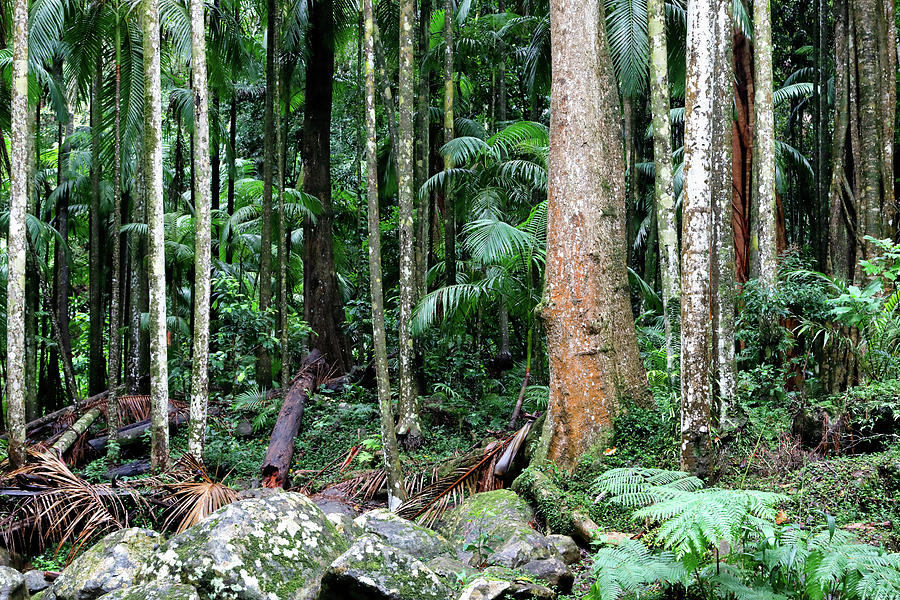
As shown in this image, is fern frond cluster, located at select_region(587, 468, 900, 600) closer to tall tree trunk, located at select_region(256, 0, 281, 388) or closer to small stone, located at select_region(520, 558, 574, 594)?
small stone, located at select_region(520, 558, 574, 594)

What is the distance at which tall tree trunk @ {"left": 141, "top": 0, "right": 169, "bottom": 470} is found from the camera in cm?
753

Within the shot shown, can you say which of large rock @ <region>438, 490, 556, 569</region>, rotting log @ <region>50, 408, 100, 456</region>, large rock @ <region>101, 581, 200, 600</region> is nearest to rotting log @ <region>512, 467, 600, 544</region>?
large rock @ <region>438, 490, 556, 569</region>

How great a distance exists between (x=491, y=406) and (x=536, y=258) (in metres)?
2.43

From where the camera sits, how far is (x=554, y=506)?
5867mm

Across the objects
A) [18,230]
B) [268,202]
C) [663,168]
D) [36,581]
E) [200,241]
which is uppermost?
[268,202]

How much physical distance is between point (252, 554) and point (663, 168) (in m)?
5.22

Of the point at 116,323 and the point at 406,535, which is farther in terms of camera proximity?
the point at 116,323

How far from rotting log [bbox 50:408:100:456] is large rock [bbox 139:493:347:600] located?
5657 millimetres

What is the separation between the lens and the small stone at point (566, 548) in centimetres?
488

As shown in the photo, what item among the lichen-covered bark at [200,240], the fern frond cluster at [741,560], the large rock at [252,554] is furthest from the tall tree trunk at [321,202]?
the fern frond cluster at [741,560]

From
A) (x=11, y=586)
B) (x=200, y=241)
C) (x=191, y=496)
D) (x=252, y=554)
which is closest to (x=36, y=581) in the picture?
(x=11, y=586)

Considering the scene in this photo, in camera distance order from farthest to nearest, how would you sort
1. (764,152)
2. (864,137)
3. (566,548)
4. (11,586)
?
1. (864,137)
2. (764,152)
3. (566,548)
4. (11,586)

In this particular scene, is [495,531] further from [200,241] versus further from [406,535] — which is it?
[200,241]

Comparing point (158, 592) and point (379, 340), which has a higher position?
point (379, 340)
